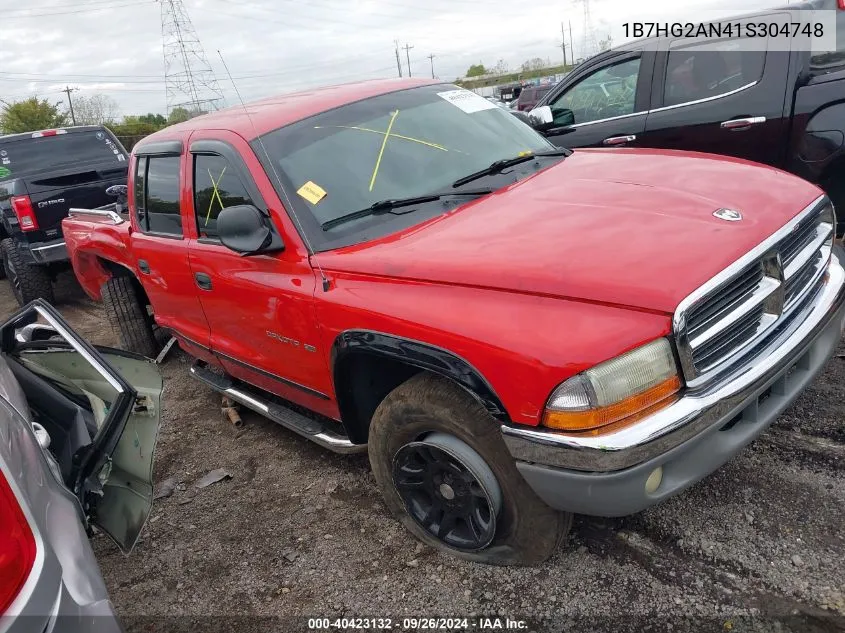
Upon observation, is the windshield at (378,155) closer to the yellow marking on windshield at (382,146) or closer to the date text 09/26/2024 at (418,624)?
the yellow marking on windshield at (382,146)

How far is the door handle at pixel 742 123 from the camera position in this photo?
14.6 ft

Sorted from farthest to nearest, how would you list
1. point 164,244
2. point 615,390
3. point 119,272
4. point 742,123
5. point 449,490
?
point 119,272 → point 742,123 → point 164,244 → point 449,490 → point 615,390

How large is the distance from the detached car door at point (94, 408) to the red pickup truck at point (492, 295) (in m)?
0.71

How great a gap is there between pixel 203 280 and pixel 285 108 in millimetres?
998

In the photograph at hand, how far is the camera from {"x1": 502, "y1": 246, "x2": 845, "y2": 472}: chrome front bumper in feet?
6.17

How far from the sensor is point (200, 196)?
343 centimetres

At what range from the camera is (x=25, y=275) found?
7297 mm

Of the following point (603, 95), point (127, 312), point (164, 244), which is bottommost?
point (127, 312)

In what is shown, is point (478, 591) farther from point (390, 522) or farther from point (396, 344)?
point (396, 344)

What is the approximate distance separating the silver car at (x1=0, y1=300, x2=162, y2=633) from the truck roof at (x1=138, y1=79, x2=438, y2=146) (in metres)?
1.28

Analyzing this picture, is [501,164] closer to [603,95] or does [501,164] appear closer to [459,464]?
[459,464]

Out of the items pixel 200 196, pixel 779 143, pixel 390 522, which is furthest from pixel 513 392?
pixel 779 143

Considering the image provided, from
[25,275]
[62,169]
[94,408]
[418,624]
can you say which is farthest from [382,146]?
[62,169]

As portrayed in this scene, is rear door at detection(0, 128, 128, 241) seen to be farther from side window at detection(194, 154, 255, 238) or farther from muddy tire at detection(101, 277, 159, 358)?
side window at detection(194, 154, 255, 238)
